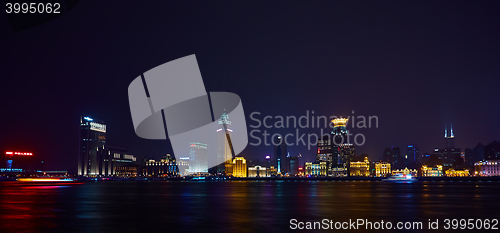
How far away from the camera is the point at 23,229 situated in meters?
25.0

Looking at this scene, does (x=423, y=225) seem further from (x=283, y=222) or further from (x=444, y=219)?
(x=283, y=222)

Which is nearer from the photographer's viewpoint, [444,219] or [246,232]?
[246,232]

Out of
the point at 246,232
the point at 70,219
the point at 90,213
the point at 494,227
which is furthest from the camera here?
the point at 90,213

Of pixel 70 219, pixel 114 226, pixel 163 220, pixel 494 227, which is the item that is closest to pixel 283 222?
pixel 163 220

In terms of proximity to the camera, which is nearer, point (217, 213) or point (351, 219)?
point (351, 219)

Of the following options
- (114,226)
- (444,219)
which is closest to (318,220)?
(444,219)

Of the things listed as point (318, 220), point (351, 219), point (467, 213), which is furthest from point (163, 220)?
point (467, 213)

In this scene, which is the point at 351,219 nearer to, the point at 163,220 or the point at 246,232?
the point at 246,232

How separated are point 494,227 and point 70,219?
2646 cm

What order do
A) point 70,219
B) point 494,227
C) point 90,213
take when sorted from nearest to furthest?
point 494,227 → point 70,219 → point 90,213

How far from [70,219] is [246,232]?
1338cm

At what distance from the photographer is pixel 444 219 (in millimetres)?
30281

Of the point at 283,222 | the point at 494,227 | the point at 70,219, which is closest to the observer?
the point at 494,227

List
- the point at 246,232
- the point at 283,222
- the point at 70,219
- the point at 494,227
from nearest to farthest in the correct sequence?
1. the point at 246,232
2. the point at 494,227
3. the point at 283,222
4. the point at 70,219
